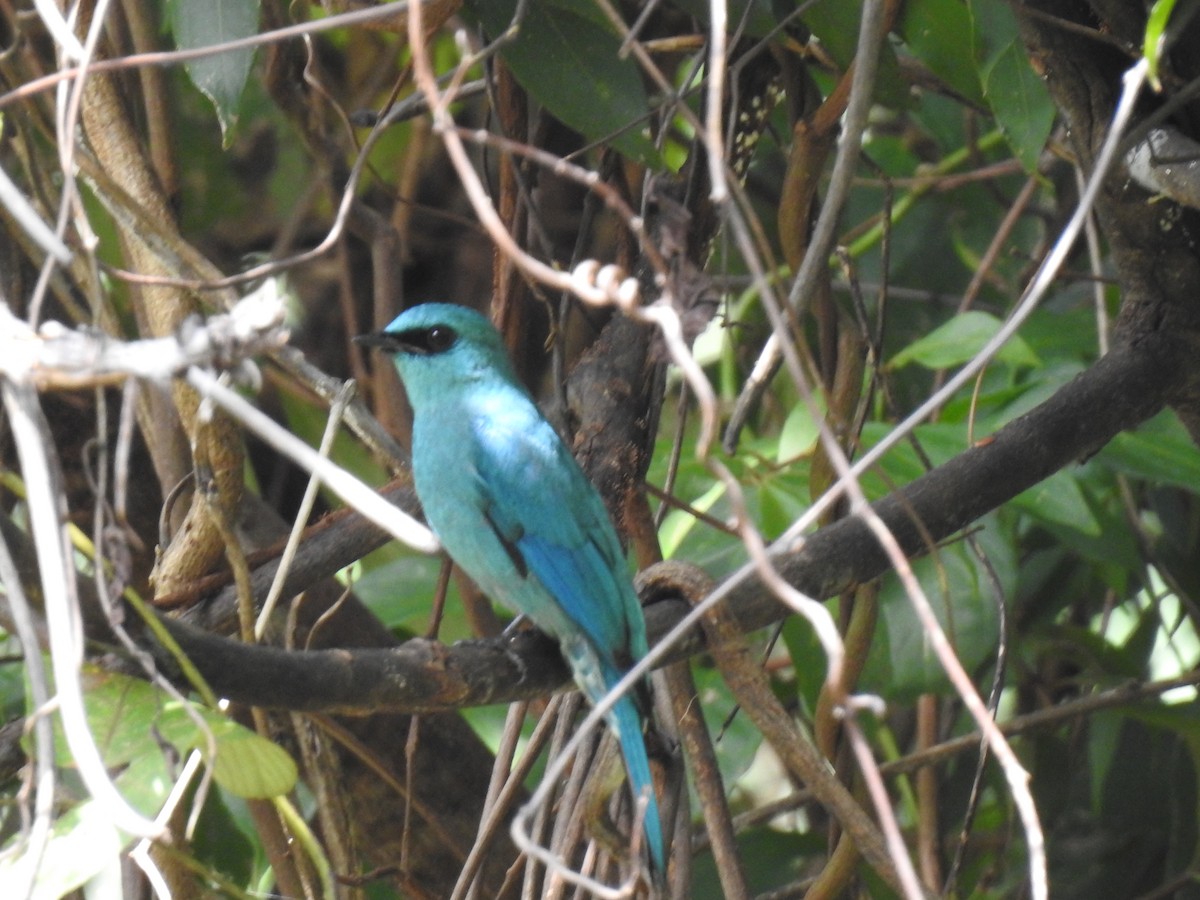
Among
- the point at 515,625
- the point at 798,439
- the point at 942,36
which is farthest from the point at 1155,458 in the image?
the point at 515,625

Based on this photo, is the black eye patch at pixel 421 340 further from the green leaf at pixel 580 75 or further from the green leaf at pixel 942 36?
the green leaf at pixel 942 36

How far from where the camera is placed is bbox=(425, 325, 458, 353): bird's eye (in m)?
3.08

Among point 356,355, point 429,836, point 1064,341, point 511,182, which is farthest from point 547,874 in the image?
point 1064,341

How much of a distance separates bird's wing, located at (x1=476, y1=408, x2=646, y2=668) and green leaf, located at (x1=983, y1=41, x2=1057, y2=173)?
103 centimetres

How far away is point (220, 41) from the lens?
220 centimetres

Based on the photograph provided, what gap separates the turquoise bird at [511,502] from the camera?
8.39 ft

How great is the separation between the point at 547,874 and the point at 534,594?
2.28ft

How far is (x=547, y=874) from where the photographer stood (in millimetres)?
2258

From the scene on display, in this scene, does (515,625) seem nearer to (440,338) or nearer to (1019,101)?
(440,338)

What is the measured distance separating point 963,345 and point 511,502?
1.06 metres

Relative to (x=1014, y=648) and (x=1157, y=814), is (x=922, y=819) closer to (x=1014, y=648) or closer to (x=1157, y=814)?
(x=1014, y=648)

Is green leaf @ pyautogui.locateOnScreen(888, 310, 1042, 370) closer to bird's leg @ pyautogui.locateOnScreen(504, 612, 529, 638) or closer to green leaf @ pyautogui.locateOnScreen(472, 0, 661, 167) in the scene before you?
green leaf @ pyautogui.locateOnScreen(472, 0, 661, 167)

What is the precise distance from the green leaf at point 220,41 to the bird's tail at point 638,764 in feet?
3.84

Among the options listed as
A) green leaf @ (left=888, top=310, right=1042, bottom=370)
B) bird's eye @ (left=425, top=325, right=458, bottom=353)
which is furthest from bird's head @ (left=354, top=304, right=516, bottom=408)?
green leaf @ (left=888, top=310, right=1042, bottom=370)
